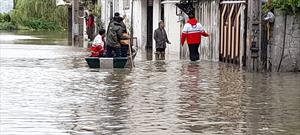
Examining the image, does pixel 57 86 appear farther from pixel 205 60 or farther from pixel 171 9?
pixel 171 9

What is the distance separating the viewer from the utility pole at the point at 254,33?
70.3 ft

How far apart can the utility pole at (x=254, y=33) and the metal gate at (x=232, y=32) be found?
1762 mm

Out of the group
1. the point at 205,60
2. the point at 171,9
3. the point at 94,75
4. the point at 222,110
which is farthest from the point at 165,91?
the point at 171,9

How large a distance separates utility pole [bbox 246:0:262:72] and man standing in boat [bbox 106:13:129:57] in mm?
4136

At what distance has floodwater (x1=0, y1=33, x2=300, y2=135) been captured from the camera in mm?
10953

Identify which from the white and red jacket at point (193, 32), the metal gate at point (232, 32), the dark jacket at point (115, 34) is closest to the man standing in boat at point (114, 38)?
the dark jacket at point (115, 34)

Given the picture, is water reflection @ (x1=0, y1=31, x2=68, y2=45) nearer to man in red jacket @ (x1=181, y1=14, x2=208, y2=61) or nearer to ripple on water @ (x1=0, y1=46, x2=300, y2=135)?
man in red jacket @ (x1=181, y1=14, x2=208, y2=61)

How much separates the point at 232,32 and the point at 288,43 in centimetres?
427

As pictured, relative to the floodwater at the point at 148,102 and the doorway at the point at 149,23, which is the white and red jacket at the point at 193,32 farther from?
the doorway at the point at 149,23

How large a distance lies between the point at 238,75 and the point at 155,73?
2302 millimetres

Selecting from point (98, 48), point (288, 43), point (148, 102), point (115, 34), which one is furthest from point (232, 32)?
point (148, 102)

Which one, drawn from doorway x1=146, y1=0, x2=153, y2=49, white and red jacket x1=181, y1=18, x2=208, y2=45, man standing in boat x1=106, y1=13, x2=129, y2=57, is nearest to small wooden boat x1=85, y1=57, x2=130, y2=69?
man standing in boat x1=106, y1=13, x2=129, y2=57

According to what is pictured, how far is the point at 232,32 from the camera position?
2522cm

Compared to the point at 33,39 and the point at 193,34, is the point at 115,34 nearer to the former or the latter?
the point at 193,34
